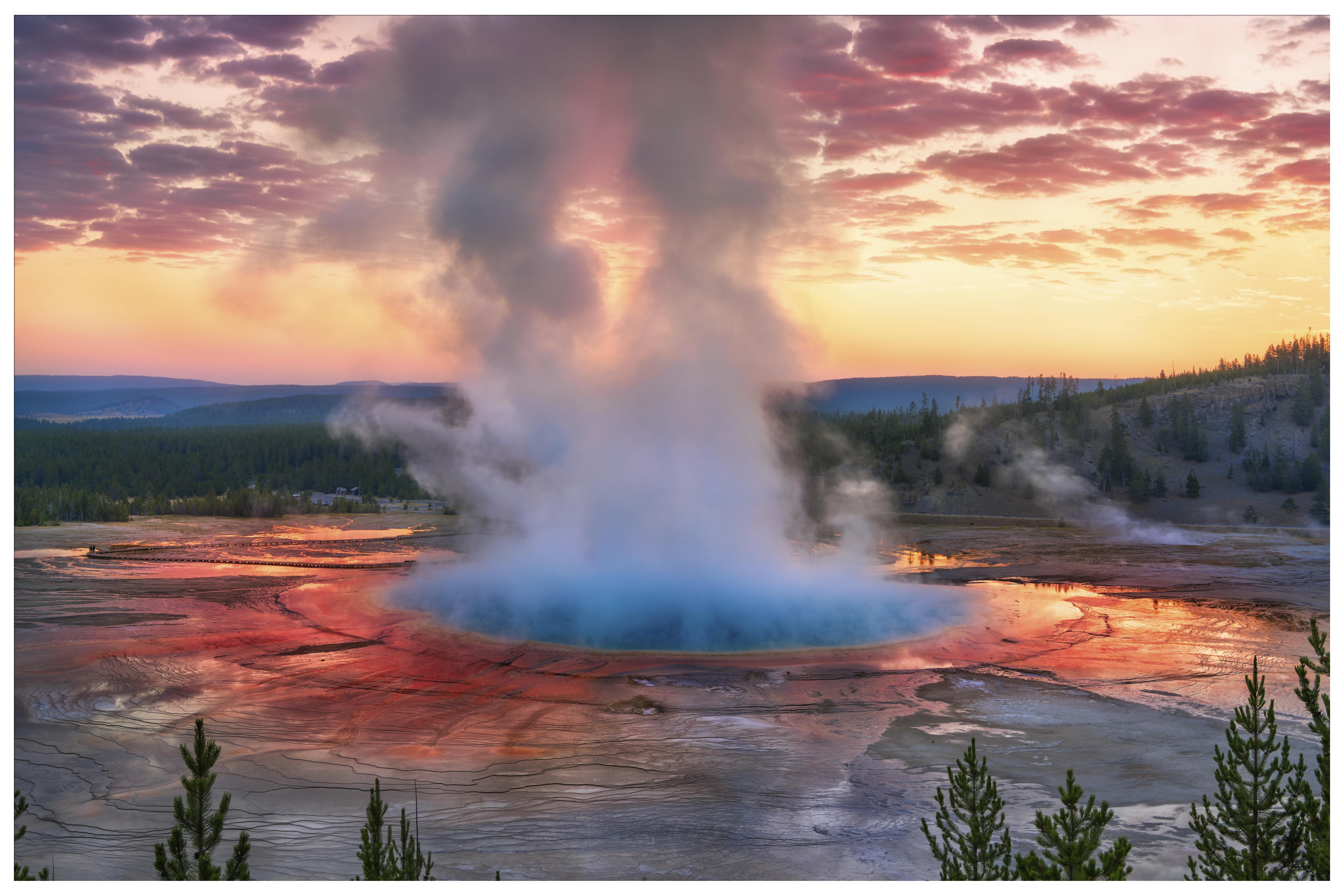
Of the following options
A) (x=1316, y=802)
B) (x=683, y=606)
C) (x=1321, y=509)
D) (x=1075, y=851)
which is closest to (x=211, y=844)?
(x=1075, y=851)

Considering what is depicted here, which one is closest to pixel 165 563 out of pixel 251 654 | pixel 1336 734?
pixel 251 654

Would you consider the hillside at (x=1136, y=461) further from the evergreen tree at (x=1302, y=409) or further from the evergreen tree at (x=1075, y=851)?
the evergreen tree at (x=1075, y=851)

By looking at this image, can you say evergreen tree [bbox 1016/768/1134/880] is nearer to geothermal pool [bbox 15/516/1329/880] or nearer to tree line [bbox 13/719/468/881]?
geothermal pool [bbox 15/516/1329/880]

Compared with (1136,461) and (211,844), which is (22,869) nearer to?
(211,844)

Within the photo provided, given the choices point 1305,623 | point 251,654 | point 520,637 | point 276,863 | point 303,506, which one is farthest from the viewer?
point 303,506

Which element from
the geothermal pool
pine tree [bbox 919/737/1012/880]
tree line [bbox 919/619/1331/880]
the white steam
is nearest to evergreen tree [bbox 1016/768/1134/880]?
tree line [bbox 919/619/1331/880]
